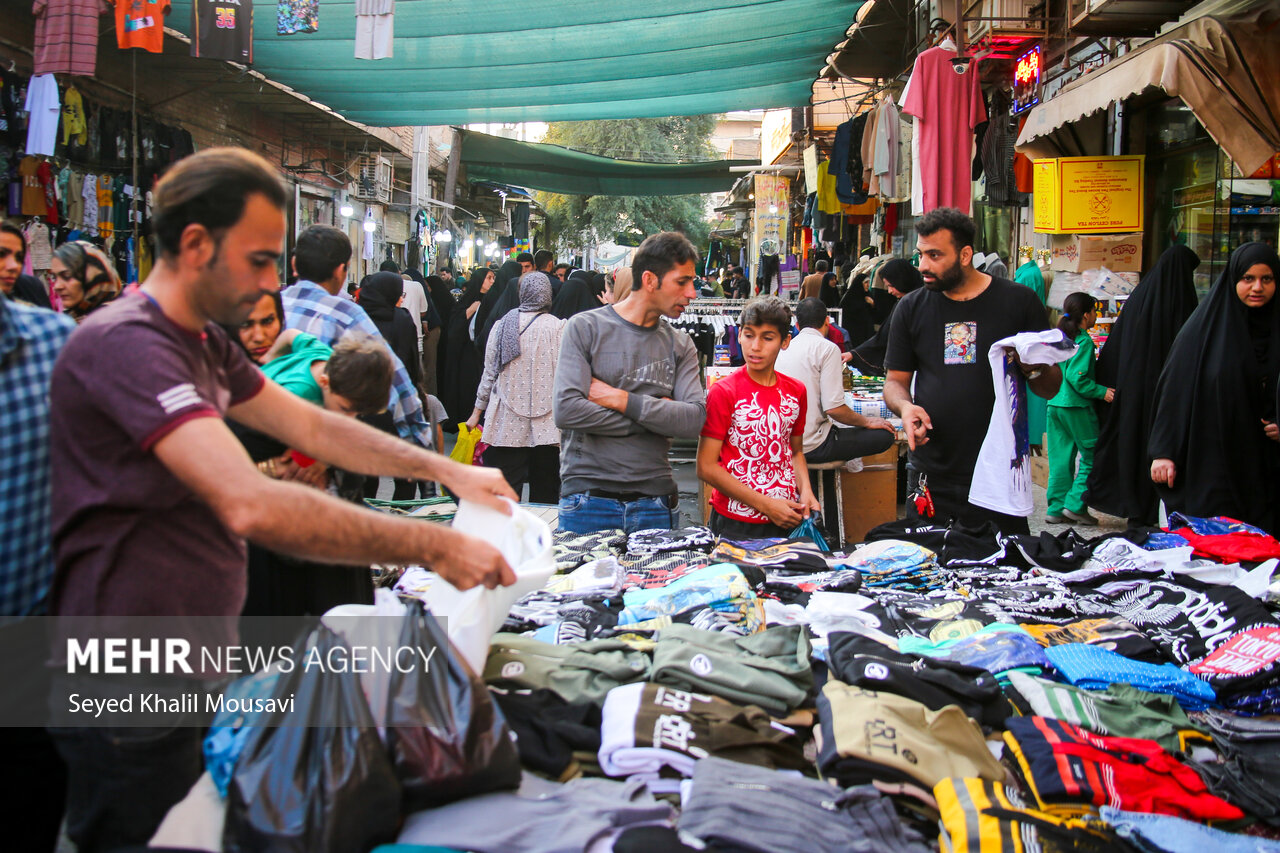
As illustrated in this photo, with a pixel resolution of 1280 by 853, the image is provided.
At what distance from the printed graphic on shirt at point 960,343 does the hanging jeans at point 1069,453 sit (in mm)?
3407

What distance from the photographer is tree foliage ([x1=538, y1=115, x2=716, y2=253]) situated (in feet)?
103

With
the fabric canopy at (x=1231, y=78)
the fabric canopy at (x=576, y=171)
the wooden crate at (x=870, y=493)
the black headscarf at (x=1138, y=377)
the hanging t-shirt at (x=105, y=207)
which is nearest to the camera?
the fabric canopy at (x=1231, y=78)

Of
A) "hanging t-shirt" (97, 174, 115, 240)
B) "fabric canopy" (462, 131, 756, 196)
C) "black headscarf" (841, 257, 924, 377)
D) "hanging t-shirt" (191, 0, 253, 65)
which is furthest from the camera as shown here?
"fabric canopy" (462, 131, 756, 196)

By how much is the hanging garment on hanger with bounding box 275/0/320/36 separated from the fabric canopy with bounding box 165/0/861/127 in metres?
0.59

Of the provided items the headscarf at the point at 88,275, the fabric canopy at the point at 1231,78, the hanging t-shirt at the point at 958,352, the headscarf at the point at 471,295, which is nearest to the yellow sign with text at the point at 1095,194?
the fabric canopy at the point at 1231,78

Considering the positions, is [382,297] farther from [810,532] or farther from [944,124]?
[944,124]

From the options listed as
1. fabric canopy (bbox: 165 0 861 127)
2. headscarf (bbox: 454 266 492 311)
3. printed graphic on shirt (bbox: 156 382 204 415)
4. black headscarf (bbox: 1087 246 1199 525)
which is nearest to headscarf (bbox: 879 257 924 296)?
black headscarf (bbox: 1087 246 1199 525)

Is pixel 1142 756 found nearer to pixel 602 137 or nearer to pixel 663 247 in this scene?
pixel 663 247

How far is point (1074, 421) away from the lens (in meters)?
7.42

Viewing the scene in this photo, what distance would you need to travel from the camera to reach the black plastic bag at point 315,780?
159 centimetres

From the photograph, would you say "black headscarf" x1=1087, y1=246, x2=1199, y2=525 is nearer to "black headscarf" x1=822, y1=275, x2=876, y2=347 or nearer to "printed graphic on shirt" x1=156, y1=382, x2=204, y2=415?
"black headscarf" x1=822, y1=275, x2=876, y2=347

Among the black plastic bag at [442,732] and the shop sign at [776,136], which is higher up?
the shop sign at [776,136]

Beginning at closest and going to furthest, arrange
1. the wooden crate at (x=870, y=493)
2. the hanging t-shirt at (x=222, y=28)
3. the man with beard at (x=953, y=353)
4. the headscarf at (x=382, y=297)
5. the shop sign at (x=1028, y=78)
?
the man with beard at (x=953, y=353) < the wooden crate at (x=870, y=493) < the headscarf at (x=382, y=297) < the hanging t-shirt at (x=222, y=28) < the shop sign at (x=1028, y=78)

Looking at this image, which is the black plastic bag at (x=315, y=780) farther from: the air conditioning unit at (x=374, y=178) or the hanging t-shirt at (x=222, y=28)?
the air conditioning unit at (x=374, y=178)
